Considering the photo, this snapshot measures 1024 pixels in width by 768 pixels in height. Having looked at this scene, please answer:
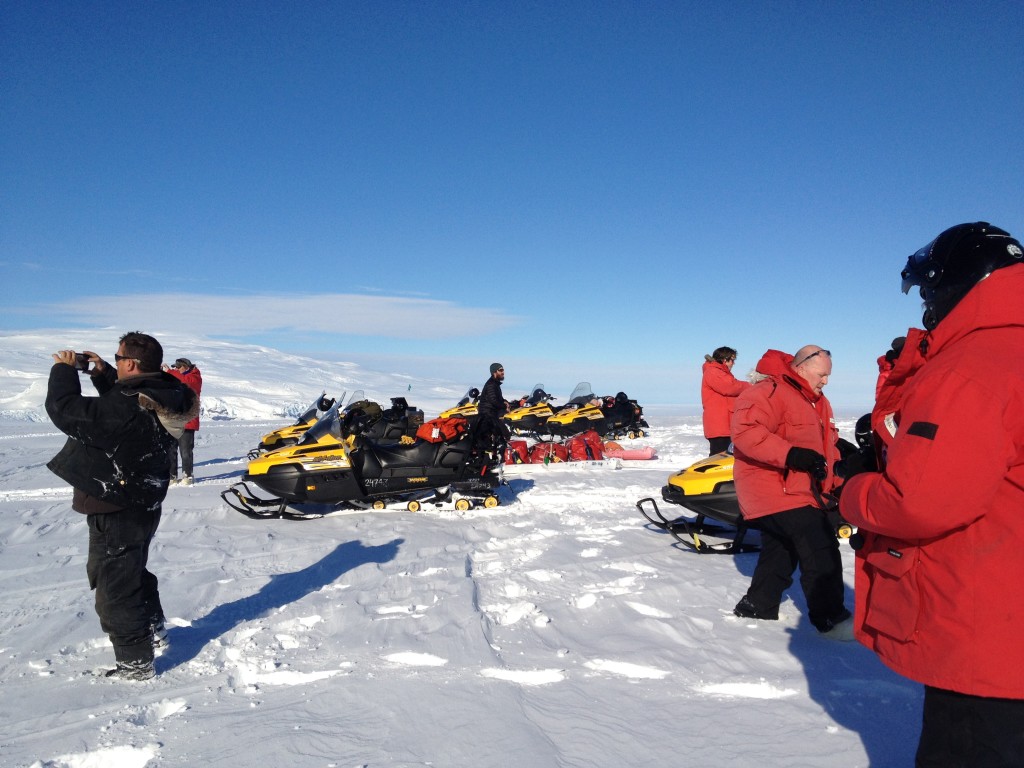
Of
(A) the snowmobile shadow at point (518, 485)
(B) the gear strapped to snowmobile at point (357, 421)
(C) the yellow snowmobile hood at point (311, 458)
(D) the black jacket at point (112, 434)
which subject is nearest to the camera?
(D) the black jacket at point (112, 434)

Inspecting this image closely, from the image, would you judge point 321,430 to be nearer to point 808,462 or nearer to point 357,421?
point 357,421

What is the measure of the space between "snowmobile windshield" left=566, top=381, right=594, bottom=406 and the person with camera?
40.2 feet

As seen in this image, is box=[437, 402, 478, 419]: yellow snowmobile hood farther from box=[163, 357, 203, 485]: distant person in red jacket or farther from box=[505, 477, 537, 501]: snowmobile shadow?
box=[163, 357, 203, 485]: distant person in red jacket

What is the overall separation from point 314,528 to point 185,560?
1.40 metres

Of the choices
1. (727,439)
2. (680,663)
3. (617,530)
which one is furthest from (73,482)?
(727,439)

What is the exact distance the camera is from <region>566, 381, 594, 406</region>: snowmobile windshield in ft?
49.6

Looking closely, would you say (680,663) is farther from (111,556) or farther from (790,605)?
(111,556)

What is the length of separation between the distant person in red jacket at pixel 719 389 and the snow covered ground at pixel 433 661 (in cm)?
163

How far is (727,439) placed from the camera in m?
7.30

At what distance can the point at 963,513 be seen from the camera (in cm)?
149

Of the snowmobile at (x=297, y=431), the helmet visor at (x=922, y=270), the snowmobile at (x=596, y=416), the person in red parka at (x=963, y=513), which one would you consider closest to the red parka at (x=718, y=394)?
the snowmobile at (x=297, y=431)

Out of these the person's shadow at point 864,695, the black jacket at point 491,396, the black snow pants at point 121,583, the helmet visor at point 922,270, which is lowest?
the person's shadow at point 864,695

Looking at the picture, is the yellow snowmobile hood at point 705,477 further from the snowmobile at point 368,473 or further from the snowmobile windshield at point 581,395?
the snowmobile windshield at point 581,395

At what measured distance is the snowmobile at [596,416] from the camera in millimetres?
14462
